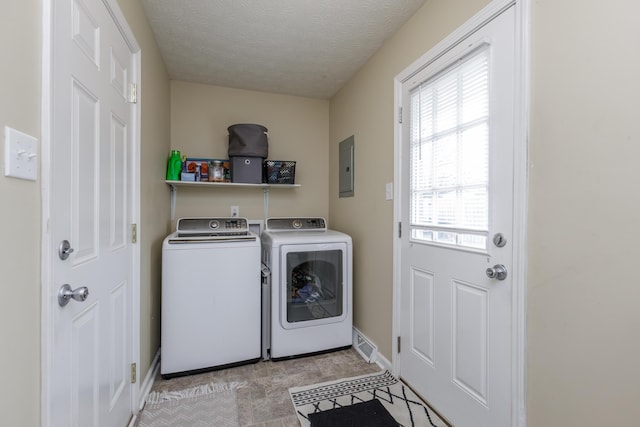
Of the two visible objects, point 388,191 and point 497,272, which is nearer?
point 497,272

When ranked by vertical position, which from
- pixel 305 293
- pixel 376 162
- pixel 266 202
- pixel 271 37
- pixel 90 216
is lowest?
pixel 305 293

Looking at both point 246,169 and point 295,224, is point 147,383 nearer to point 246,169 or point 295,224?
point 295,224

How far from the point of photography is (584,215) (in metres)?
0.96

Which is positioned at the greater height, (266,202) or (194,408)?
(266,202)

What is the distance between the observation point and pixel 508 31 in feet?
3.93

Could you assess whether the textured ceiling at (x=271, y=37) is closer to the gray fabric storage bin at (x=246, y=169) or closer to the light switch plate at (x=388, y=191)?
the gray fabric storage bin at (x=246, y=169)

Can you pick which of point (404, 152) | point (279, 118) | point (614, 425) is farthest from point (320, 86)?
point (614, 425)

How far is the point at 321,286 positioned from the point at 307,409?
3.20ft

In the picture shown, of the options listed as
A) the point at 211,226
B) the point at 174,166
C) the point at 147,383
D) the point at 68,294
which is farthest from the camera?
the point at 174,166

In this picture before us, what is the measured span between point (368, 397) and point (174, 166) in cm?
235

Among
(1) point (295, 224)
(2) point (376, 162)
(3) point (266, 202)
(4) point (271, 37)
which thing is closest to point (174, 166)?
(3) point (266, 202)

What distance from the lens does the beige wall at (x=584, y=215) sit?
2.81ft

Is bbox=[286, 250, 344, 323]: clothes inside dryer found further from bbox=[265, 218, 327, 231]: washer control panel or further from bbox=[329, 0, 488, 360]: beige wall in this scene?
bbox=[265, 218, 327, 231]: washer control panel

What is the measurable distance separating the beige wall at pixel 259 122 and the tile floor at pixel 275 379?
4.64ft
